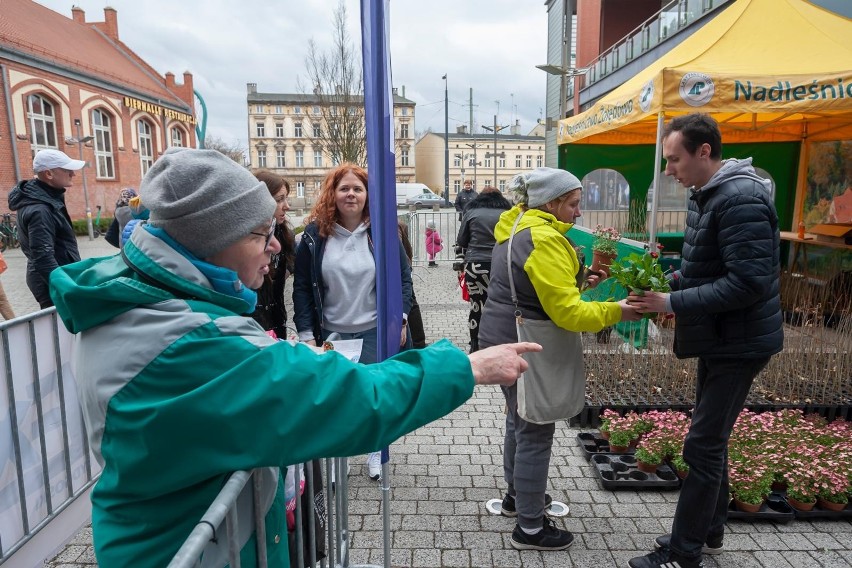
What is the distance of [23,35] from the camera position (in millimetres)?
26953

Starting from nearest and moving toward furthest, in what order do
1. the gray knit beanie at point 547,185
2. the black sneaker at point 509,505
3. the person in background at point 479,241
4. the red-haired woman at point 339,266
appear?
the gray knit beanie at point 547,185, the black sneaker at point 509,505, the red-haired woman at point 339,266, the person in background at point 479,241

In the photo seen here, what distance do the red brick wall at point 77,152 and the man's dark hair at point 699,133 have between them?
90.8 feet

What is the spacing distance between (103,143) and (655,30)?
29.5m

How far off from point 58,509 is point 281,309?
64.3 inches

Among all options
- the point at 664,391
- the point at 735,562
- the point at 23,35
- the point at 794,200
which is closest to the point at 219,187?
the point at 735,562

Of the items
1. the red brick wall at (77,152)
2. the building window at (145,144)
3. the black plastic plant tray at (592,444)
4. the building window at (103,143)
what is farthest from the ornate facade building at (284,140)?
the black plastic plant tray at (592,444)

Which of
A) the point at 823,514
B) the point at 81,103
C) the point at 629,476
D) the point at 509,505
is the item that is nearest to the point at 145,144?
the point at 81,103

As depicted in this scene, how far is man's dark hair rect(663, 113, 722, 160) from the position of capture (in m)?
2.59

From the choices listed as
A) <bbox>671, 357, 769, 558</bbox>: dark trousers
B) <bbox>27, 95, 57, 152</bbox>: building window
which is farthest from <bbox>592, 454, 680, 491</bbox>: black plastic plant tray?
<bbox>27, 95, 57, 152</bbox>: building window

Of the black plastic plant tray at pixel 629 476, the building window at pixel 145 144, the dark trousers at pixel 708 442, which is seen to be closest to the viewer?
the dark trousers at pixel 708 442

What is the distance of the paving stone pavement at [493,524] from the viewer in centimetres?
296

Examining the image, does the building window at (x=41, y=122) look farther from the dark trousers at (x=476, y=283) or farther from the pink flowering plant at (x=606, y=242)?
the pink flowering plant at (x=606, y=242)

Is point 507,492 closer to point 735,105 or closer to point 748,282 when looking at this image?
point 748,282

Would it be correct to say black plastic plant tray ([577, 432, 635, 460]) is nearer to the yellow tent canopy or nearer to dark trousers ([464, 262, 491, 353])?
dark trousers ([464, 262, 491, 353])
